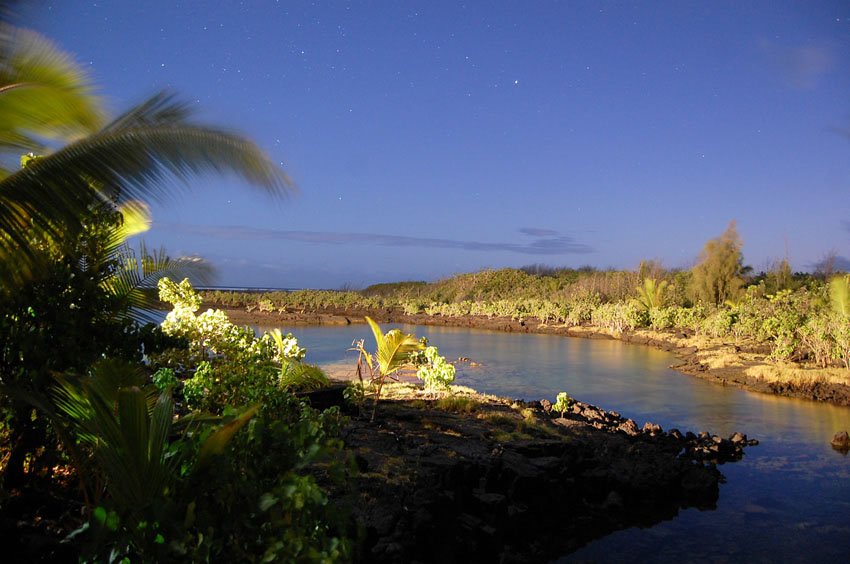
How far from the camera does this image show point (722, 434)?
1291 cm

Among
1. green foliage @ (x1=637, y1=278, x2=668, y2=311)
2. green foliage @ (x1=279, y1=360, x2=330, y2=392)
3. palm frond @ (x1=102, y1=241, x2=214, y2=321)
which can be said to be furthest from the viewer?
green foliage @ (x1=637, y1=278, x2=668, y2=311)

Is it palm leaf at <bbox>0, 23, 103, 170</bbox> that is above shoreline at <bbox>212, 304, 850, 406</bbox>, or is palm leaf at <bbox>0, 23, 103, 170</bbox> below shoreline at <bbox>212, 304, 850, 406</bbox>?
above

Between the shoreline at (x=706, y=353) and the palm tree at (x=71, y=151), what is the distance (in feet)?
57.1

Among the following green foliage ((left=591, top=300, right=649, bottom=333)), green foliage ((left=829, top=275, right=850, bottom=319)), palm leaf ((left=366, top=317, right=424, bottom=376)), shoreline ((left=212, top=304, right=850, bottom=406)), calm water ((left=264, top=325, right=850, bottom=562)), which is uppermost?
green foliage ((left=829, top=275, right=850, bottom=319))

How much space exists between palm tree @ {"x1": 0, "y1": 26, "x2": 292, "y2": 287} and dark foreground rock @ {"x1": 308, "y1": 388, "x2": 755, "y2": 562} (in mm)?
3359

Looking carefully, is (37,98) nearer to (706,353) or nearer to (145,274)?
(145,274)

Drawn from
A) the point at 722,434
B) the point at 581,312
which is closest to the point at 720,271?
the point at 581,312

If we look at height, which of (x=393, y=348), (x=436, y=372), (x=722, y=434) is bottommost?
(x=722, y=434)

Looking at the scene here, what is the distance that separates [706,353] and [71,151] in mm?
25553

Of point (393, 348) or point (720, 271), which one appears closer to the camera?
point (393, 348)

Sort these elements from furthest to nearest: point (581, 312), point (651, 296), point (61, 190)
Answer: point (581, 312) → point (651, 296) → point (61, 190)

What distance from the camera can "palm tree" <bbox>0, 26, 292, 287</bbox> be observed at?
4.36 meters

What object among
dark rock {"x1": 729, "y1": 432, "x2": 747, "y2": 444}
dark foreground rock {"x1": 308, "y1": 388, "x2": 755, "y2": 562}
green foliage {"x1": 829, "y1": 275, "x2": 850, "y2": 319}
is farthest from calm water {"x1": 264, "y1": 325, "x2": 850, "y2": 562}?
green foliage {"x1": 829, "y1": 275, "x2": 850, "y2": 319}

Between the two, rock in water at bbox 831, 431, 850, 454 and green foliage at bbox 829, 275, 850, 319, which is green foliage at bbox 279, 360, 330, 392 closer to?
rock in water at bbox 831, 431, 850, 454
